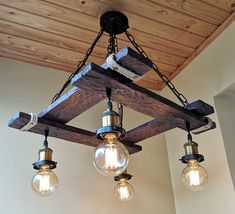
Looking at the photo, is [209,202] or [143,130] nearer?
[143,130]

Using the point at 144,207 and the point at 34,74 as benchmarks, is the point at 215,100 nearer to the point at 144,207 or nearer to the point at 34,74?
the point at 144,207

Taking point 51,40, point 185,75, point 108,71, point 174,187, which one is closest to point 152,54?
point 185,75

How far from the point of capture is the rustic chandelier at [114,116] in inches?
41.8

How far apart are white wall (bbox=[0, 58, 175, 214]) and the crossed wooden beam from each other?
0.48m

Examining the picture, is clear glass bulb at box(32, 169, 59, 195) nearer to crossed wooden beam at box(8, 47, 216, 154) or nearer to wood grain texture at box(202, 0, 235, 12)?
crossed wooden beam at box(8, 47, 216, 154)

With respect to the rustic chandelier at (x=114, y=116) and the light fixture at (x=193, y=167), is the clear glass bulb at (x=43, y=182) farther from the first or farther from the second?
the light fixture at (x=193, y=167)

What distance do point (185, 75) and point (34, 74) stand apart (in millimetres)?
1084

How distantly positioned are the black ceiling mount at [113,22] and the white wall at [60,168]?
0.64m

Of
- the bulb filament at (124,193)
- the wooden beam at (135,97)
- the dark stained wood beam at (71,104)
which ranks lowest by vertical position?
the bulb filament at (124,193)

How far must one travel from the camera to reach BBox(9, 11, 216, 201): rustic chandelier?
1.06 meters

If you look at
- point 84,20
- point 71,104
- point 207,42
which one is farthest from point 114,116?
point 207,42

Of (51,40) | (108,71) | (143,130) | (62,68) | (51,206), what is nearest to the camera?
(108,71)

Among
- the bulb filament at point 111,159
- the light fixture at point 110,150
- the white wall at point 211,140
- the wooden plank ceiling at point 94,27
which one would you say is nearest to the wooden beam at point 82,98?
the light fixture at point 110,150

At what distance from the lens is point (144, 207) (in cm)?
209
